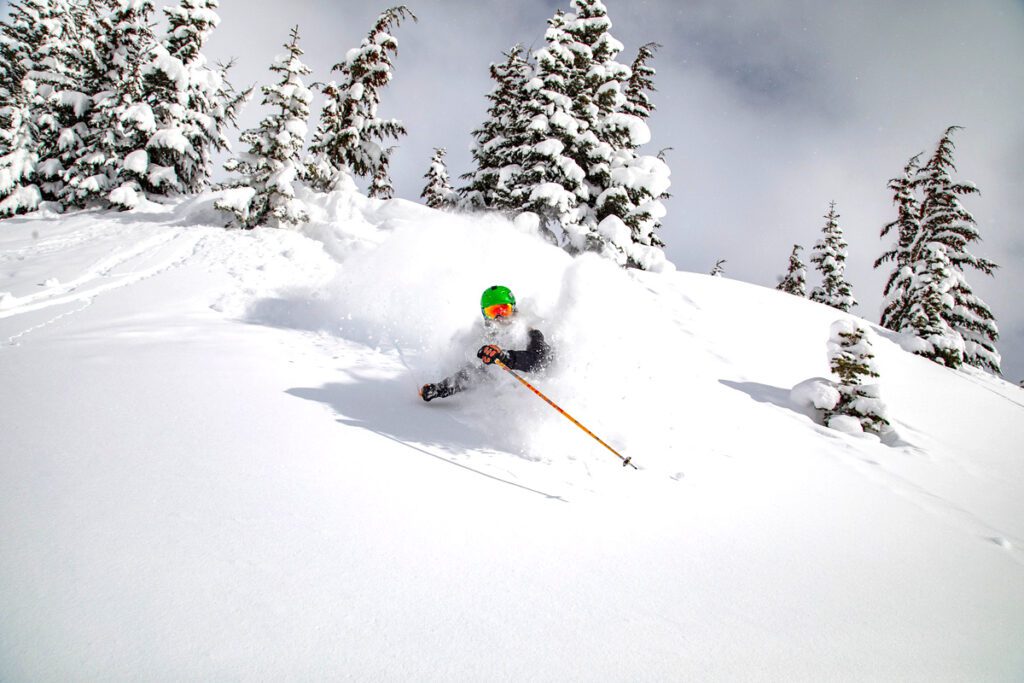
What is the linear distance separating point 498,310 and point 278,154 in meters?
14.0

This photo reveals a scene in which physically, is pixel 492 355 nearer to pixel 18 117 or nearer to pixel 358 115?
pixel 358 115

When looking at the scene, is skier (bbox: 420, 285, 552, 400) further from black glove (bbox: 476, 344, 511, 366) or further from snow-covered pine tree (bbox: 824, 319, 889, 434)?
snow-covered pine tree (bbox: 824, 319, 889, 434)

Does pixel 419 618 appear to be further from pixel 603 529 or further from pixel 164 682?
pixel 603 529

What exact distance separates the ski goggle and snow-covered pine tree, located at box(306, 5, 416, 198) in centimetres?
1574

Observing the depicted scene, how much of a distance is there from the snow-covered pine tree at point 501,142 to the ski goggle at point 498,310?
34.6 feet

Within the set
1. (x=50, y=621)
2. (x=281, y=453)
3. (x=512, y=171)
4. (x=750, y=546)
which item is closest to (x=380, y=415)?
(x=281, y=453)

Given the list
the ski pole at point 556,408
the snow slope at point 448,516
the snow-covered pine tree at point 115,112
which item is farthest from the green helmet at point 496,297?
the snow-covered pine tree at point 115,112

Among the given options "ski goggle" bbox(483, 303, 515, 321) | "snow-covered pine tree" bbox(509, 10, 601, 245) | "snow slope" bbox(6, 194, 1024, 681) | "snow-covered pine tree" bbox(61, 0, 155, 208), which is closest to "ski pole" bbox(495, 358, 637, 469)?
"snow slope" bbox(6, 194, 1024, 681)

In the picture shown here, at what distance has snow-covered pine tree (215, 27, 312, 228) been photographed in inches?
563

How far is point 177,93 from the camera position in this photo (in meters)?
18.0

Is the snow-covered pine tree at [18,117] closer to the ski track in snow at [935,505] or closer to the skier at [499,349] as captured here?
the skier at [499,349]

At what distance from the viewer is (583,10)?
51.3ft

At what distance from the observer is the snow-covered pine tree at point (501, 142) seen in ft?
50.5

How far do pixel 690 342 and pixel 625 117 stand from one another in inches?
379
